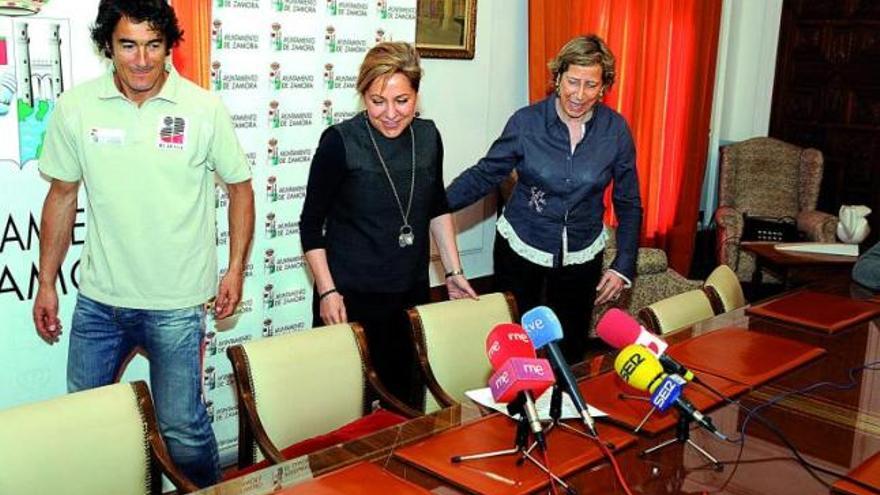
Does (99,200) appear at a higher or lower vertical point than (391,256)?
higher

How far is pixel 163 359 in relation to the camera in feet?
8.45

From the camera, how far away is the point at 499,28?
478 centimetres

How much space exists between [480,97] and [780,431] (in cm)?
301

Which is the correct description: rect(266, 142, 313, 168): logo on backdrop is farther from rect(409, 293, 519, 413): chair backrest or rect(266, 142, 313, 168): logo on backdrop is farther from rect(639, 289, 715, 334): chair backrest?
rect(639, 289, 715, 334): chair backrest

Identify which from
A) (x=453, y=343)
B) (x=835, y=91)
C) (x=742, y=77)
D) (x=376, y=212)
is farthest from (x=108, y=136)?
(x=742, y=77)

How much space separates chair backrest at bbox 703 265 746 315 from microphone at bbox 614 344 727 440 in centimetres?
146

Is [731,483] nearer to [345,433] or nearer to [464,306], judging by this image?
[345,433]

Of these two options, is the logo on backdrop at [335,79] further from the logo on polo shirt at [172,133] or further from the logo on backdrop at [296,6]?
the logo on polo shirt at [172,133]

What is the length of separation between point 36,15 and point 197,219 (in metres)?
0.81

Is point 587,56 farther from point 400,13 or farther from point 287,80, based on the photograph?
point 400,13

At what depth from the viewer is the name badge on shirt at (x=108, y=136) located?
2.40m

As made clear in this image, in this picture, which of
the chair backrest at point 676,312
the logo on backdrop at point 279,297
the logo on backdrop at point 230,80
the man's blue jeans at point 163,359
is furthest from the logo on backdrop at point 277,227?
the chair backrest at point 676,312

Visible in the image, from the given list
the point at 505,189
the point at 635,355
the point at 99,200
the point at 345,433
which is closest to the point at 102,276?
the point at 99,200

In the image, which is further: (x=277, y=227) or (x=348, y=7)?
(x=348, y=7)
